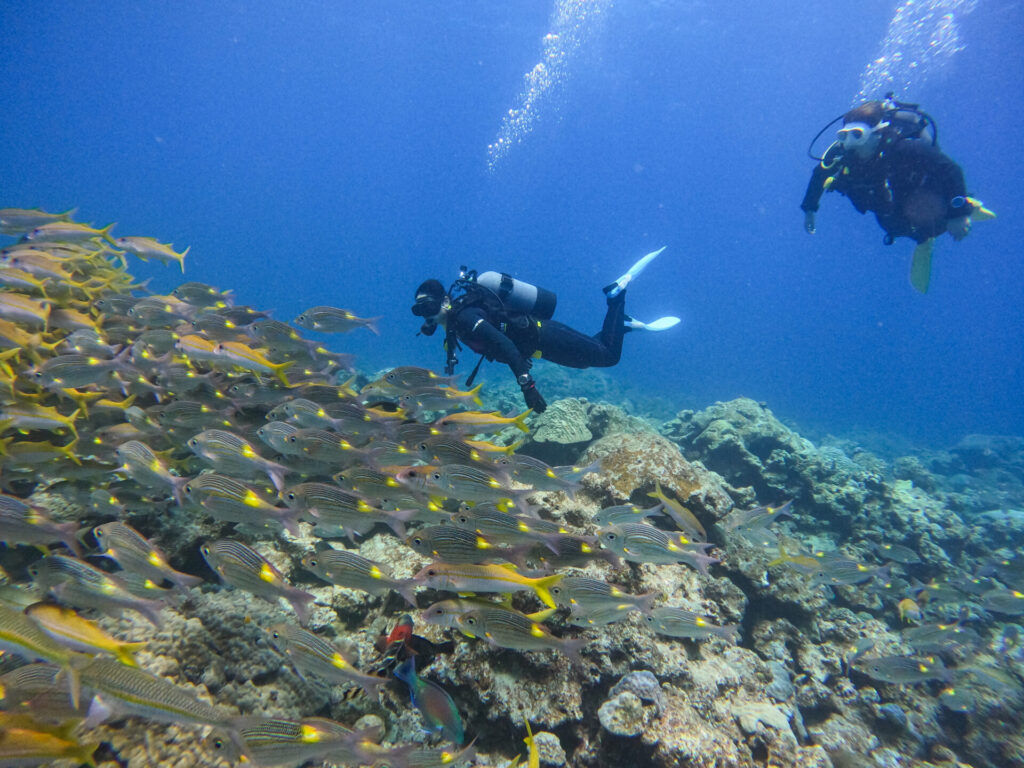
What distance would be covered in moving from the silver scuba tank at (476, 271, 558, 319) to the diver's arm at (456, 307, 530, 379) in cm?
110

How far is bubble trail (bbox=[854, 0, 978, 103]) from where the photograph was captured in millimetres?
40844

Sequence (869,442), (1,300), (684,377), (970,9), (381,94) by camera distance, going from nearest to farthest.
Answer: (1,300), (869,442), (970,9), (684,377), (381,94)

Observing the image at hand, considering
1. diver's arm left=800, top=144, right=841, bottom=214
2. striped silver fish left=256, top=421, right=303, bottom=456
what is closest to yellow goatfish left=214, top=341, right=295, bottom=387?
striped silver fish left=256, top=421, right=303, bottom=456

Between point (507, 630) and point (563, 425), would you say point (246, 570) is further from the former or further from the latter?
point (563, 425)

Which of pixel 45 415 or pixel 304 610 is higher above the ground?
pixel 45 415

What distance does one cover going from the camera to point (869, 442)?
29.5 metres

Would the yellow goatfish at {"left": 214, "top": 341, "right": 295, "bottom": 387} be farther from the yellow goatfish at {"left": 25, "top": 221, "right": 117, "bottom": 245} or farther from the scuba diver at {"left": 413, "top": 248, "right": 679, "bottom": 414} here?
the yellow goatfish at {"left": 25, "top": 221, "right": 117, "bottom": 245}

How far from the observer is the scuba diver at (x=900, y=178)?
8.04 metres

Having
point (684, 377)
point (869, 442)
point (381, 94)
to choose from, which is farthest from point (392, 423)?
point (381, 94)

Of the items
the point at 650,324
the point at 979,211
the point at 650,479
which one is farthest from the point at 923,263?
the point at 650,479

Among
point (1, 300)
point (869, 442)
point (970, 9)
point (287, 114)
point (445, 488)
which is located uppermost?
point (287, 114)

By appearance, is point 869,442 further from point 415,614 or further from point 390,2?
point 390,2

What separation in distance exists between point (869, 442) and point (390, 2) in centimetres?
9771

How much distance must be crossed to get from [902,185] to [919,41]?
217ft
